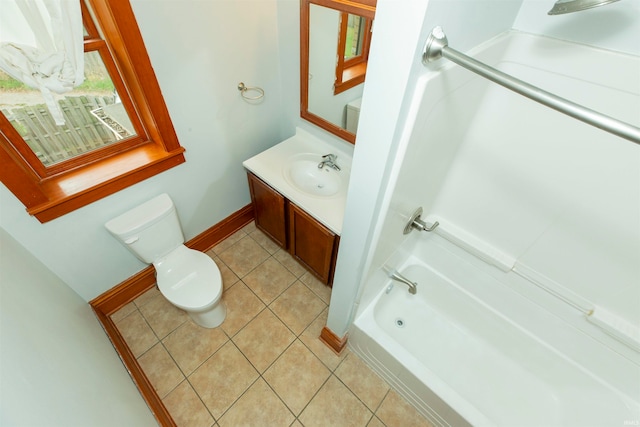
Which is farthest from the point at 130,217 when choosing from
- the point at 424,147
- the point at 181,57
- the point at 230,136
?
the point at 424,147

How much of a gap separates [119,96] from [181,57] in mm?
352

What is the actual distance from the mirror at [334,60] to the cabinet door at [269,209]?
51 cm

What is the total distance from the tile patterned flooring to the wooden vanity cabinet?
218 mm

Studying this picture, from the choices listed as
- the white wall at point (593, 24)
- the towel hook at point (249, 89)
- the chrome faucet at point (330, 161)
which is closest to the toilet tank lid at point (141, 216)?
the towel hook at point (249, 89)

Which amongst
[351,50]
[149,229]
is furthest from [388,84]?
[149,229]

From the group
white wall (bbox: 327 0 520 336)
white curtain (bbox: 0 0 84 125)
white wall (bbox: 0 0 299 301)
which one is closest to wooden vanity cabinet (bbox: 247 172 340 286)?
white wall (bbox: 0 0 299 301)

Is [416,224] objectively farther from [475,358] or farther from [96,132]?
[96,132]

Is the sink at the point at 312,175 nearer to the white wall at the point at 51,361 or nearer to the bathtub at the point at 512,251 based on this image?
the bathtub at the point at 512,251

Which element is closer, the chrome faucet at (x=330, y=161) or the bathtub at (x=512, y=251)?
the bathtub at (x=512, y=251)

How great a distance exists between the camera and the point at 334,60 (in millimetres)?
1593

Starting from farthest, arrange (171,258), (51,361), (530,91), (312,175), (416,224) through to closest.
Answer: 1. (312,175)
2. (171,258)
3. (416,224)
4. (51,361)
5. (530,91)

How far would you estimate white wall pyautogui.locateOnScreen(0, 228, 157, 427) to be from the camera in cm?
67

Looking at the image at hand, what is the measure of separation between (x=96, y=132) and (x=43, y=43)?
598 mm

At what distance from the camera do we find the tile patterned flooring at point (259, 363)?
59.6 inches
